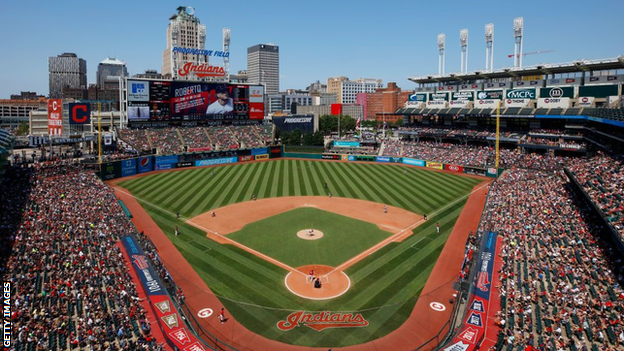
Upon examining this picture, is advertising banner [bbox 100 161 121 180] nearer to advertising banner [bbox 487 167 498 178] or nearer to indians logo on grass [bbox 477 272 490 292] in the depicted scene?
indians logo on grass [bbox 477 272 490 292]

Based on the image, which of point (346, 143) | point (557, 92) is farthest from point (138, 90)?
point (557, 92)

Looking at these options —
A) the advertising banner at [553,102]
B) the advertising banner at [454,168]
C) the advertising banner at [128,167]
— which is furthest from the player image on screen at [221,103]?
the advertising banner at [553,102]

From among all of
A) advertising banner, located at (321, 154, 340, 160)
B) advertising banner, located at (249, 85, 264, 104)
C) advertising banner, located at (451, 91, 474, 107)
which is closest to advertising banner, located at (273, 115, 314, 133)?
advertising banner, located at (249, 85, 264, 104)

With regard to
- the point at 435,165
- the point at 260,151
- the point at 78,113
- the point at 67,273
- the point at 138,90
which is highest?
the point at 138,90

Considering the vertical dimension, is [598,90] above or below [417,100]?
below

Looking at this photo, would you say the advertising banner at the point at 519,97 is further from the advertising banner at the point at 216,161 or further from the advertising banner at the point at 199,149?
the advertising banner at the point at 199,149

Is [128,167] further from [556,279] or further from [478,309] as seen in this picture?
[556,279]

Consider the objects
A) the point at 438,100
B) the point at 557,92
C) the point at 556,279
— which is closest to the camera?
the point at 556,279
